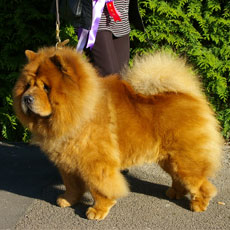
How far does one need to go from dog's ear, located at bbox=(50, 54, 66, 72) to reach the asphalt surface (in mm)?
1458

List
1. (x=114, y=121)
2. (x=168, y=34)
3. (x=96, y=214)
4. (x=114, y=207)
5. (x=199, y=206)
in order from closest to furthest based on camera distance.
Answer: (x=114, y=121) → (x=96, y=214) → (x=199, y=206) → (x=114, y=207) → (x=168, y=34)

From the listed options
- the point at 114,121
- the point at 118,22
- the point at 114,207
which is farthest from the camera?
the point at 118,22

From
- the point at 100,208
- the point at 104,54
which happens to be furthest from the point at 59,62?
the point at 100,208

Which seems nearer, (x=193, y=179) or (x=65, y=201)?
(x=193, y=179)

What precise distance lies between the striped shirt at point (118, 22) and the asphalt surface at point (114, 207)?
178 cm

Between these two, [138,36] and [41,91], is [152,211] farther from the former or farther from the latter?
[138,36]

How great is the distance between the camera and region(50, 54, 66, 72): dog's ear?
264 cm

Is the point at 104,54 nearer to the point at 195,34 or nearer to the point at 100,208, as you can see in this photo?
the point at 100,208

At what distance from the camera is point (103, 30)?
3537mm

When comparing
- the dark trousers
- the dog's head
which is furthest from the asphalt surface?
the dark trousers

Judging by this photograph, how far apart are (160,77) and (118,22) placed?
1.03 meters

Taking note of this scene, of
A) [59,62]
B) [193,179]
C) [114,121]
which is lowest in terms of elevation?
[193,179]

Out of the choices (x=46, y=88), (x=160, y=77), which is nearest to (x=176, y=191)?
(x=160, y=77)

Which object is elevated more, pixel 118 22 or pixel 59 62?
pixel 118 22
